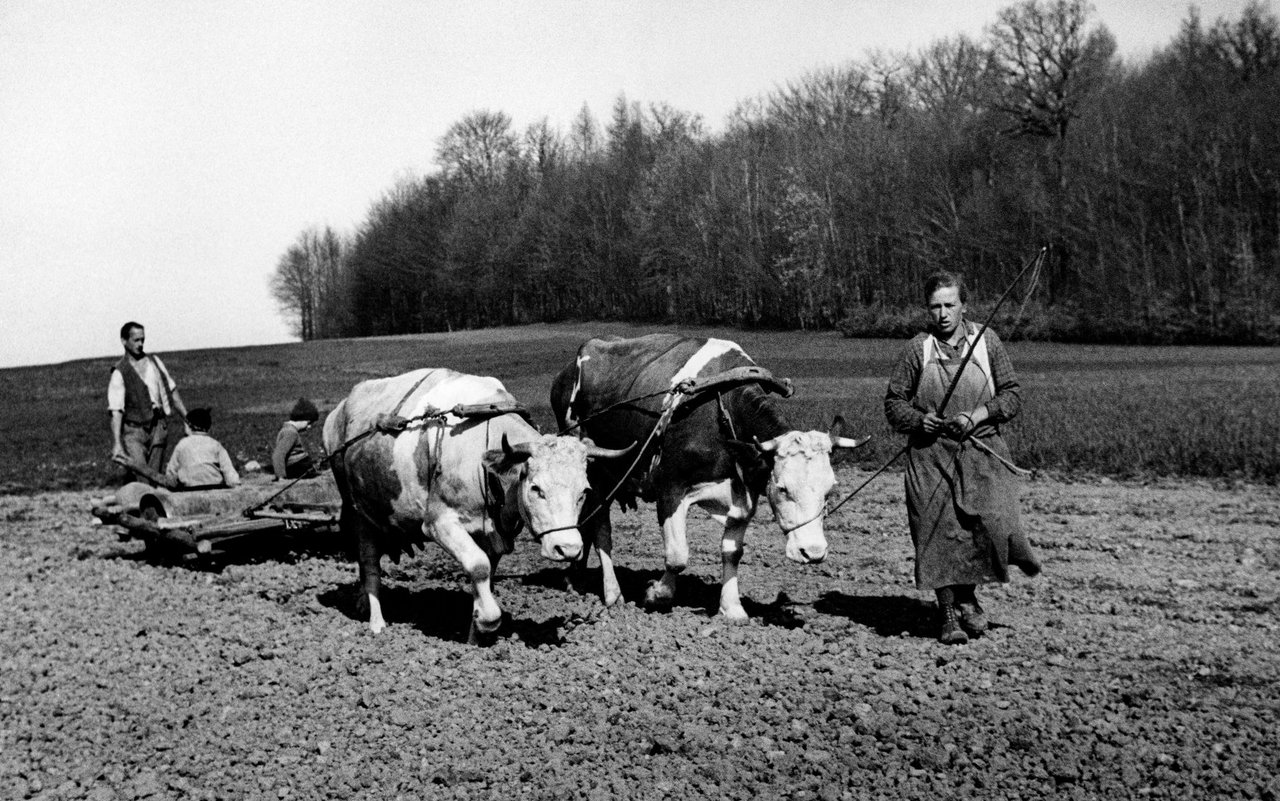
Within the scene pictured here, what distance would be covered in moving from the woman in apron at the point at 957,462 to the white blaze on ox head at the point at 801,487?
600 millimetres

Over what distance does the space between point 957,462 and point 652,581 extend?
3314 millimetres

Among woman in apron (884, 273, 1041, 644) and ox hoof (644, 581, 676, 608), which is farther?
ox hoof (644, 581, 676, 608)

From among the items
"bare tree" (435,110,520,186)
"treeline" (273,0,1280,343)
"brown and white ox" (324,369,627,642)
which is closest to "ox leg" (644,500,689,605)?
"brown and white ox" (324,369,627,642)

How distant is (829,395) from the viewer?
30.6 meters

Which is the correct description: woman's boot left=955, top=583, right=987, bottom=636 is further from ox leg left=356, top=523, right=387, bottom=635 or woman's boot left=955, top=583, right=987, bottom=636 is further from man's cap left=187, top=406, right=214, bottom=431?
man's cap left=187, top=406, right=214, bottom=431

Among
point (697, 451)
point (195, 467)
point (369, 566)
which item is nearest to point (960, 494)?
point (697, 451)

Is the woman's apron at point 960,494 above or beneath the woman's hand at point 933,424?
beneath

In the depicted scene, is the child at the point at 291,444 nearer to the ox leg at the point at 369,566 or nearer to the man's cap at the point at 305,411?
the man's cap at the point at 305,411

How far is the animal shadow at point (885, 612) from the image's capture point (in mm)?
8961

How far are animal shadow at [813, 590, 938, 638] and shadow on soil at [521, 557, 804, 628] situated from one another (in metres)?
0.38

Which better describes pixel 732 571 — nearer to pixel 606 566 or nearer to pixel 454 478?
pixel 606 566

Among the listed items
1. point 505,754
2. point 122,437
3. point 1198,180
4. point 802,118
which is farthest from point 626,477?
point 802,118

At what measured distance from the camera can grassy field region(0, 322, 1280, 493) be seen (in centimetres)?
1861

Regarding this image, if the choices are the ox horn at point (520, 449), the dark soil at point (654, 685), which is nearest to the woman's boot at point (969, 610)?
the dark soil at point (654, 685)
